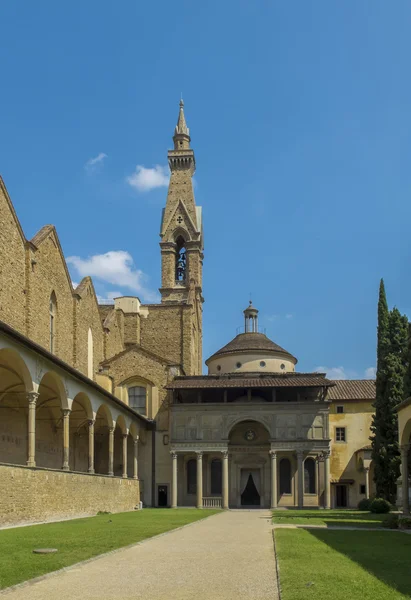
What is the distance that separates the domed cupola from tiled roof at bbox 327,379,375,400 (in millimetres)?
5100

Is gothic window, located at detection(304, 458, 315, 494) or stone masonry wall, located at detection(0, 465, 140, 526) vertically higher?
stone masonry wall, located at detection(0, 465, 140, 526)

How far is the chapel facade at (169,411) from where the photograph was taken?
118ft

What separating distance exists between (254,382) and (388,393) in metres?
10.3

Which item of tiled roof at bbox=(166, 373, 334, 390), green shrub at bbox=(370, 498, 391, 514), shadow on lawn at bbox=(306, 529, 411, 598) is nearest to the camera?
shadow on lawn at bbox=(306, 529, 411, 598)

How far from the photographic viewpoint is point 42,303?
38.6 meters

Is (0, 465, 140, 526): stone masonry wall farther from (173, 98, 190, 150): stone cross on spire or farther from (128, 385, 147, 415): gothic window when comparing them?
(173, 98, 190, 150): stone cross on spire

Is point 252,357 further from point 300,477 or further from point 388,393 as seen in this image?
point 388,393

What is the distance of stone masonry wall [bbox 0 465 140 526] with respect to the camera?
72.6 feet

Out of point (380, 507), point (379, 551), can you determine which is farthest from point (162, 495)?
point (379, 551)

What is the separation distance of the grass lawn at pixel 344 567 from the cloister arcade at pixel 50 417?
→ 416 inches

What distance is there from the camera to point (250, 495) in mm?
49844

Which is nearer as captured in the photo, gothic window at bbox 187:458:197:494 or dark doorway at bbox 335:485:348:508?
gothic window at bbox 187:458:197:494

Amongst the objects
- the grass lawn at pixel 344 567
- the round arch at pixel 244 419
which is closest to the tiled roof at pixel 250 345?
the round arch at pixel 244 419

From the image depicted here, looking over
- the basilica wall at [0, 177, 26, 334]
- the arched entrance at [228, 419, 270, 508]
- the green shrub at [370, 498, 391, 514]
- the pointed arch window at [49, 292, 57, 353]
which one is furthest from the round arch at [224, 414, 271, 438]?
the basilica wall at [0, 177, 26, 334]
